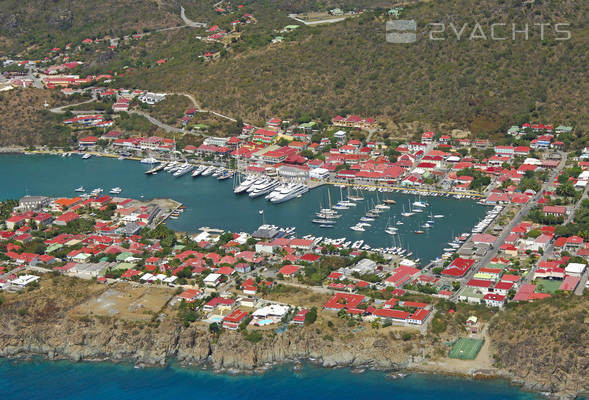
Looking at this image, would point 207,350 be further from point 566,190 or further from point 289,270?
point 566,190

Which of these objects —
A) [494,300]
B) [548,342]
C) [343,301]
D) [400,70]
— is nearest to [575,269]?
[494,300]

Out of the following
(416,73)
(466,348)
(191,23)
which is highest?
(191,23)

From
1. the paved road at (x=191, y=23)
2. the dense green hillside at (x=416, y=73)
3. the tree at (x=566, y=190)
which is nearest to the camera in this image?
the tree at (x=566, y=190)

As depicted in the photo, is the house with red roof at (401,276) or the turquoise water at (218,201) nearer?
the house with red roof at (401,276)

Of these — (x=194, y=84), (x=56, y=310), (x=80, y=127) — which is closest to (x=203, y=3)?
(x=194, y=84)

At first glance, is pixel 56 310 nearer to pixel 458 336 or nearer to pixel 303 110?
pixel 458 336

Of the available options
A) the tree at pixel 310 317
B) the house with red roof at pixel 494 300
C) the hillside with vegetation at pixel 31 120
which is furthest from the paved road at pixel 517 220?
the hillside with vegetation at pixel 31 120

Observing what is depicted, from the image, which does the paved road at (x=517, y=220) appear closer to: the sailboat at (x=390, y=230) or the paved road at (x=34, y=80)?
the sailboat at (x=390, y=230)
